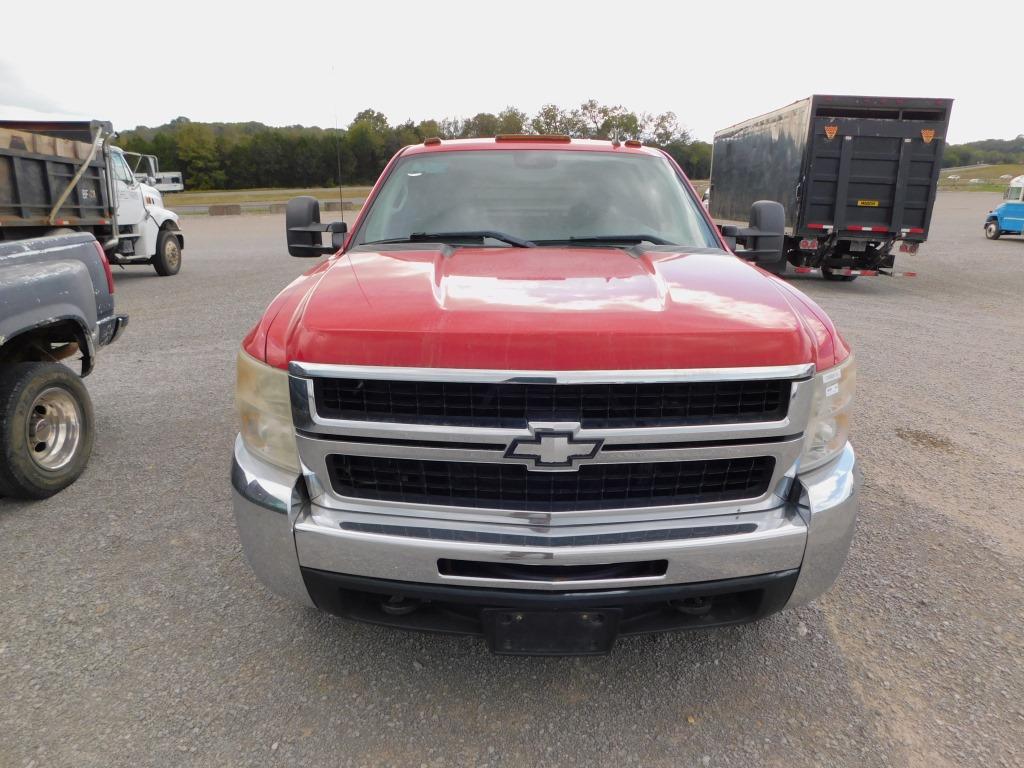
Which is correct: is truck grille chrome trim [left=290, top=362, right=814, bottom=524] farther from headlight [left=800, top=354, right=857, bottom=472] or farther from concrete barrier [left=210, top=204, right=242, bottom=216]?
concrete barrier [left=210, top=204, right=242, bottom=216]

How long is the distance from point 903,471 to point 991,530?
0.74 m

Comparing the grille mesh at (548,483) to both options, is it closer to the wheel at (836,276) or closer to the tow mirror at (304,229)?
the tow mirror at (304,229)

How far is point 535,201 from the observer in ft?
11.4

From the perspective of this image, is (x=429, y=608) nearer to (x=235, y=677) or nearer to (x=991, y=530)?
(x=235, y=677)

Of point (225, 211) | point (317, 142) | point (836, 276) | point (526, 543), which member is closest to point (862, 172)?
point (836, 276)

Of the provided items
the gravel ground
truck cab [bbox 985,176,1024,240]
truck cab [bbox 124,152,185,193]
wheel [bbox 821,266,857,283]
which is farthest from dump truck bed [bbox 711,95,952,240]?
truck cab [bbox 985,176,1024,240]

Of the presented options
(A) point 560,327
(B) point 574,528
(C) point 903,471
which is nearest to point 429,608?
(B) point 574,528

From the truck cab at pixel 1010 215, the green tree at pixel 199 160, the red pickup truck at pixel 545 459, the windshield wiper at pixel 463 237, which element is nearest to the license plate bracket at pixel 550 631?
the red pickup truck at pixel 545 459

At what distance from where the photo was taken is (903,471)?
14.0 feet

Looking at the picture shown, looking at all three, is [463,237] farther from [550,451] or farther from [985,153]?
[985,153]

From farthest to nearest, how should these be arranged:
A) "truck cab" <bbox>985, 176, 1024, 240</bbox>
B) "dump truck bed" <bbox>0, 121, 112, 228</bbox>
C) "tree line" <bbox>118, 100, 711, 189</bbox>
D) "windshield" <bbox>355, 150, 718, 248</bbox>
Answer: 1. "tree line" <bbox>118, 100, 711, 189</bbox>
2. "truck cab" <bbox>985, 176, 1024, 240</bbox>
3. "dump truck bed" <bbox>0, 121, 112, 228</bbox>
4. "windshield" <bbox>355, 150, 718, 248</bbox>

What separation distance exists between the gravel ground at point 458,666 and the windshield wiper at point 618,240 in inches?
66.6

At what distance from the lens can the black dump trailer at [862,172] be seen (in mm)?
11688

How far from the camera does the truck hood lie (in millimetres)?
1945
